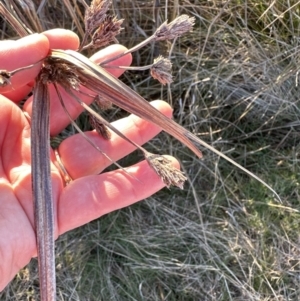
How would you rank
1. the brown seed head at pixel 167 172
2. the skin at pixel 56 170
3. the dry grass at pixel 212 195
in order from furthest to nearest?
the dry grass at pixel 212 195 < the skin at pixel 56 170 < the brown seed head at pixel 167 172

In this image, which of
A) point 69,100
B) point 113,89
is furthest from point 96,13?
point 69,100

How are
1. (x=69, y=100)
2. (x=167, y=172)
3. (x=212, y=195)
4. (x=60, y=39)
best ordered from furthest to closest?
(x=212, y=195) → (x=69, y=100) → (x=60, y=39) → (x=167, y=172)

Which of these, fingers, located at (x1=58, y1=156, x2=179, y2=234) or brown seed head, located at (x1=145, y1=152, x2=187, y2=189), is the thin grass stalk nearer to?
fingers, located at (x1=58, y1=156, x2=179, y2=234)

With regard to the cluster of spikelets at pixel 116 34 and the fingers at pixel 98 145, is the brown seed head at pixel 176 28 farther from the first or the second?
the fingers at pixel 98 145

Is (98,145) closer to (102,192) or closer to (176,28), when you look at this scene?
(102,192)

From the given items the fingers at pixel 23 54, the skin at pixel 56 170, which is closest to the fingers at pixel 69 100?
the skin at pixel 56 170

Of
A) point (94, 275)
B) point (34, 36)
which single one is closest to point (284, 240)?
point (94, 275)
